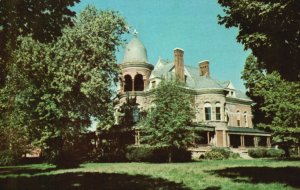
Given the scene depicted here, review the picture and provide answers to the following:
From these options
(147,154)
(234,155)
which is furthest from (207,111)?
(147,154)

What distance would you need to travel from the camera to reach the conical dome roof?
46875mm

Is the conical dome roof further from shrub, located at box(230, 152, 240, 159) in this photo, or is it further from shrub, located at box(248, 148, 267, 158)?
shrub, located at box(248, 148, 267, 158)

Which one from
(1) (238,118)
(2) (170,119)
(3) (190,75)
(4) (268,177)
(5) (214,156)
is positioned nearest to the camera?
(4) (268,177)

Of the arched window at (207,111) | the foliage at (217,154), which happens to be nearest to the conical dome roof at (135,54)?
the arched window at (207,111)

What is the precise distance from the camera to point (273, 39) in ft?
38.4

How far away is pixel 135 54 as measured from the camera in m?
47.2

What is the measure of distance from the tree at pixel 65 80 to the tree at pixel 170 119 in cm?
594

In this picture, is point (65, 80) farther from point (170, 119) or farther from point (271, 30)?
point (271, 30)

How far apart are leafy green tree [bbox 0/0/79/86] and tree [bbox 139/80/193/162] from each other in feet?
70.8

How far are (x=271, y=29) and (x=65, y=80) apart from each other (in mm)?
22037

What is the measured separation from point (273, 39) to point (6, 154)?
26.2 m

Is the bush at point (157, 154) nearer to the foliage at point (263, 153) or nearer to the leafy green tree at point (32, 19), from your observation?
the foliage at point (263, 153)

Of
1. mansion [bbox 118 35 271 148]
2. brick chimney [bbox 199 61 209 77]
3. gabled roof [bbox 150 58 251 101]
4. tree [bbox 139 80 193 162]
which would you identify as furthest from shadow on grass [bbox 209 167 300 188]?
brick chimney [bbox 199 61 209 77]

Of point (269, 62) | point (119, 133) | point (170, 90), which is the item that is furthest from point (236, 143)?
point (269, 62)
